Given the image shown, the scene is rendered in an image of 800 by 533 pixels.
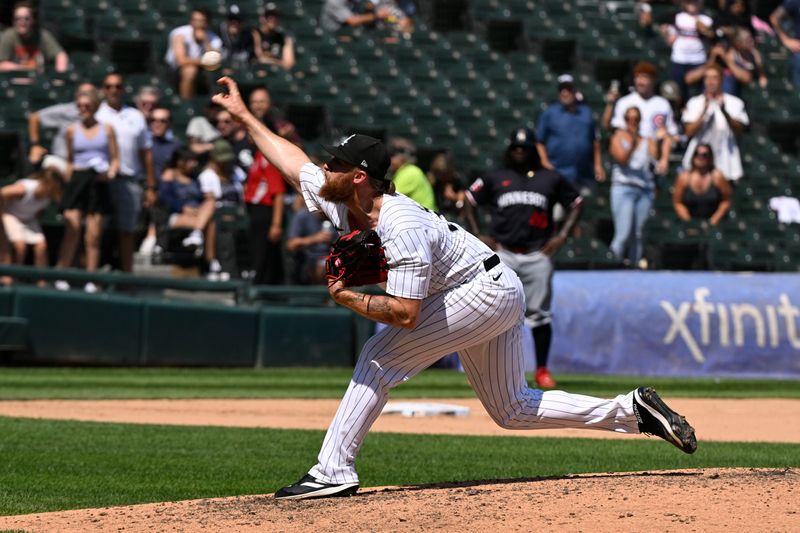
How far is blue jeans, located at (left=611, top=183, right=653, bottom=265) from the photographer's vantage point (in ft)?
56.4

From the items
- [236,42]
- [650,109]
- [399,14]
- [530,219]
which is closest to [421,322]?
[530,219]

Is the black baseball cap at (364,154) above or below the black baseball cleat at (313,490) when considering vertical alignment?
above

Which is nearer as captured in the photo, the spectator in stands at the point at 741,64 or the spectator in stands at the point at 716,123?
the spectator in stands at the point at 716,123

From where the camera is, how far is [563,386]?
12.9 meters

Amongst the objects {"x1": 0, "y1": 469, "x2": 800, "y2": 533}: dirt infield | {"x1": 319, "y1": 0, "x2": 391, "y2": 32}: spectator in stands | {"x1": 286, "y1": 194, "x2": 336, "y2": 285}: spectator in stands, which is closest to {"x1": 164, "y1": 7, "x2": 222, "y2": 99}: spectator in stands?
{"x1": 286, "y1": 194, "x2": 336, "y2": 285}: spectator in stands

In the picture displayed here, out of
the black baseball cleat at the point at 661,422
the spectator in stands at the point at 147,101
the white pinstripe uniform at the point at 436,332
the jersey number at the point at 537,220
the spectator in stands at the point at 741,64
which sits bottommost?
the black baseball cleat at the point at 661,422

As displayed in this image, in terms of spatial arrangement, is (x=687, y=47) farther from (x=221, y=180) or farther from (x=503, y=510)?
(x=503, y=510)

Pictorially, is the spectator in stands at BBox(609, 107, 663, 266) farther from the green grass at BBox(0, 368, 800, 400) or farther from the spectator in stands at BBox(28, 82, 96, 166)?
the spectator in stands at BBox(28, 82, 96, 166)

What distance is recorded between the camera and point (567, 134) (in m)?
17.2

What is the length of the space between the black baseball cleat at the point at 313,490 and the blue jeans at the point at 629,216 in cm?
1162

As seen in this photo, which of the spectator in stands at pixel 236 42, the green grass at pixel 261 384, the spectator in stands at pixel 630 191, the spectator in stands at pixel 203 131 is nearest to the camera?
the green grass at pixel 261 384

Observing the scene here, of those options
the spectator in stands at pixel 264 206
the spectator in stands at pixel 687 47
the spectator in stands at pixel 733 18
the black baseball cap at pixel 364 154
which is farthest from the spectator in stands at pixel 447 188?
the black baseball cap at pixel 364 154

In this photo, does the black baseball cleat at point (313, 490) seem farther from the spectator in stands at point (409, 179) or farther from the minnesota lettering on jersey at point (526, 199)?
the spectator in stands at point (409, 179)

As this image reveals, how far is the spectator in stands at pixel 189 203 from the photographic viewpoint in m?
15.4
